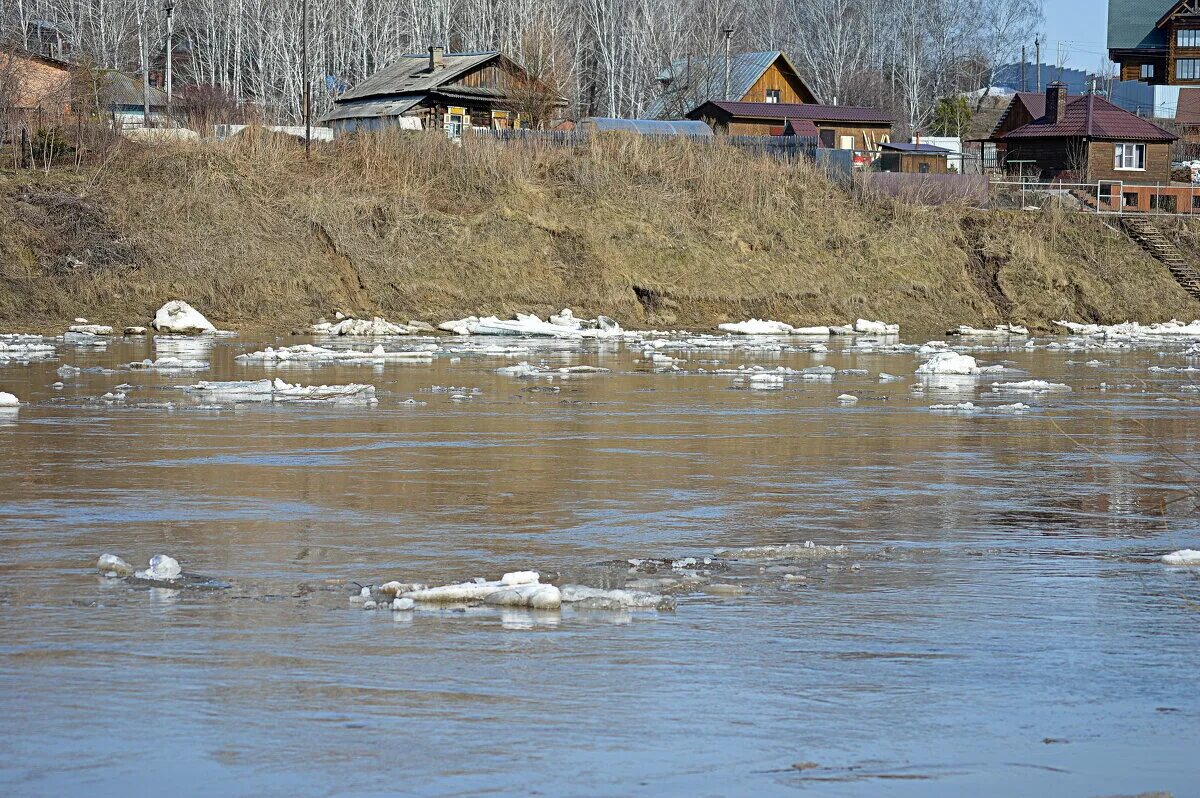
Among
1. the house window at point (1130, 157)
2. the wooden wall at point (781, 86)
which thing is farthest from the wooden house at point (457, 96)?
the house window at point (1130, 157)

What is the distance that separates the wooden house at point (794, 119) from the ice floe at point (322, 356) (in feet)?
133

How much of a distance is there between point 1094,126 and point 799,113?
13.0m

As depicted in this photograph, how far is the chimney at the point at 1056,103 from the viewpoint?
60.6 metres

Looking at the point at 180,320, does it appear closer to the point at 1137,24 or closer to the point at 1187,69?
the point at 1187,69

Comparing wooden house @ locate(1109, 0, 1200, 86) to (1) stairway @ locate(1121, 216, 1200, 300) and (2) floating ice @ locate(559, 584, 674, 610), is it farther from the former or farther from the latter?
(2) floating ice @ locate(559, 584, 674, 610)

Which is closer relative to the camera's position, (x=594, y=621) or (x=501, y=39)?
(x=594, y=621)

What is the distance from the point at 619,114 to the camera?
79.6 metres

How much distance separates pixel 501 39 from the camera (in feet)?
267

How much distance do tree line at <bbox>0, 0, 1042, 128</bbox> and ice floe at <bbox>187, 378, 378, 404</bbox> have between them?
51.1 metres

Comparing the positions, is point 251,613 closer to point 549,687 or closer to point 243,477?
point 549,687

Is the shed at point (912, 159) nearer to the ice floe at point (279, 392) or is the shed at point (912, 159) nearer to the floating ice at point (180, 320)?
the floating ice at point (180, 320)

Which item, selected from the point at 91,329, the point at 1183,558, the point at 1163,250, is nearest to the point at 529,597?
the point at 1183,558

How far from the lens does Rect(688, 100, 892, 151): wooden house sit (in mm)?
64750

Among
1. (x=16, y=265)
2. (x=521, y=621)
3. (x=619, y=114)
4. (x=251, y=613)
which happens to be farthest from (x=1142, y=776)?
(x=619, y=114)
